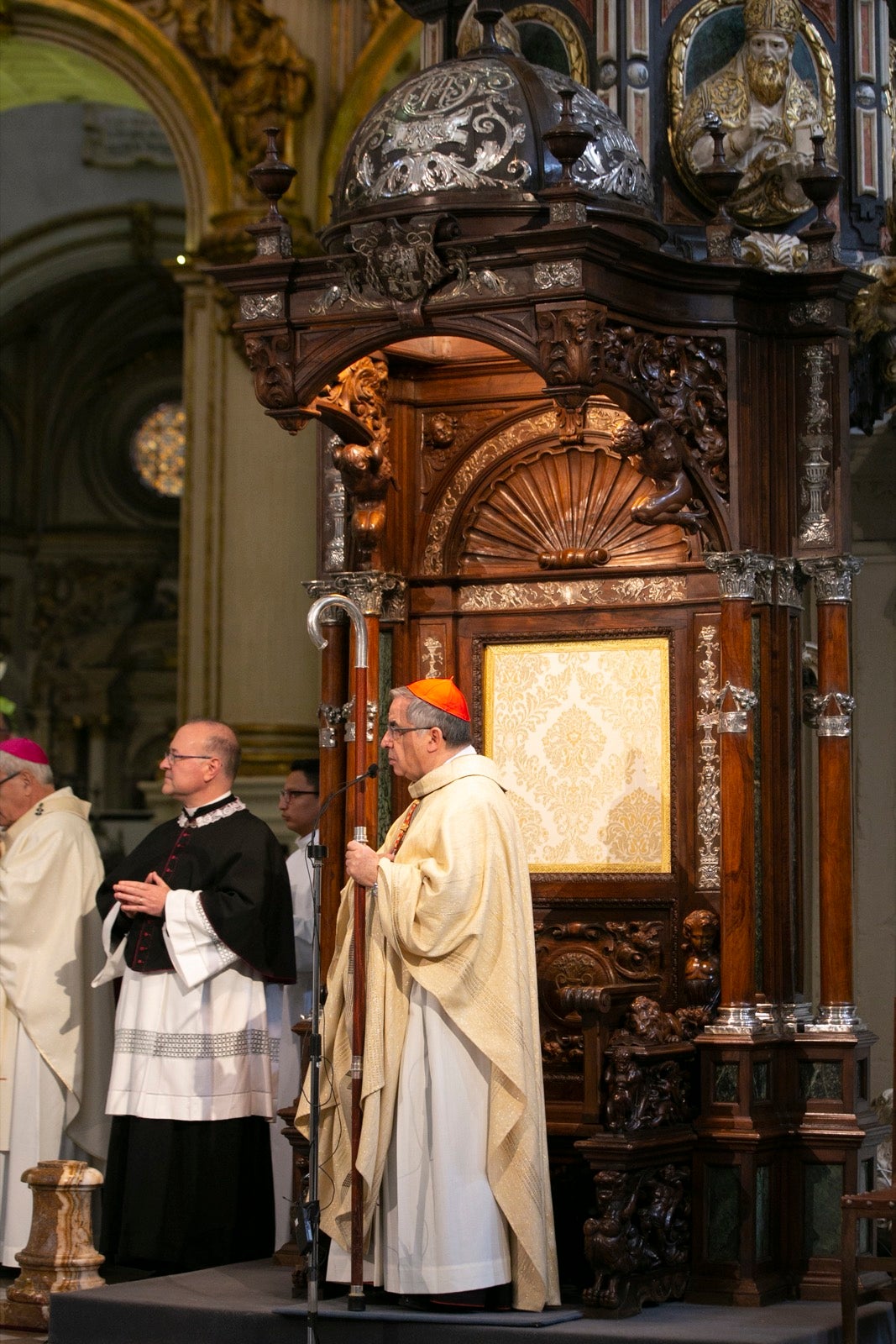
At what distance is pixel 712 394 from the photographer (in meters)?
6.94

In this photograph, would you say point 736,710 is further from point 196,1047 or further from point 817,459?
point 196,1047

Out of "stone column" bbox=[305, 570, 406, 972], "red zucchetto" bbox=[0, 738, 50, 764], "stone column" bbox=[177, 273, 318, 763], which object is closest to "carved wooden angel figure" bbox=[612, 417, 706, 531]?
"stone column" bbox=[305, 570, 406, 972]

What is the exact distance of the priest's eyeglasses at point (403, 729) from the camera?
6.44 m

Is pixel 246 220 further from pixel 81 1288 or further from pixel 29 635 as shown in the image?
pixel 29 635

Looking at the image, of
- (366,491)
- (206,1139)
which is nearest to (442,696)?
(366,491)

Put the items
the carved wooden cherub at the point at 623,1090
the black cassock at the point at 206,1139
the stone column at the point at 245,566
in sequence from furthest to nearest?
the stone column at the point at 245,566 → the black cassock at the point at 206,1139 → the carved wooden cherub at the point at 623,1090

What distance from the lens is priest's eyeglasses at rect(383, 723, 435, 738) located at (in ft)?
21.1

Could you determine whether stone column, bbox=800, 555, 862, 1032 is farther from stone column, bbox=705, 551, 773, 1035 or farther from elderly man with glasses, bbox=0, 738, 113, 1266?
elderly man with glasses, bbox=0, 738, 113, 1266

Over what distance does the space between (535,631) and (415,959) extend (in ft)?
5.14

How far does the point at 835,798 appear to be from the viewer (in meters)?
6.87

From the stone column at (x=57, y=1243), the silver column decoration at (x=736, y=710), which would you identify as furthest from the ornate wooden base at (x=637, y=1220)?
the stone column at (x=57, y=1243)

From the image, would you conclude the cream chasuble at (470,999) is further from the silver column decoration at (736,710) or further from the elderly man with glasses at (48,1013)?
the elderly man with glasses at (48,1013)

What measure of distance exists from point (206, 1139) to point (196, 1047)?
0.95 ft

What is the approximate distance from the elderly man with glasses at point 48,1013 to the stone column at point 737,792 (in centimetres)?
241
